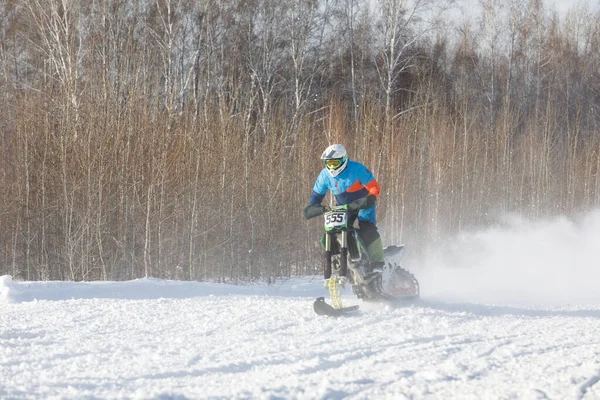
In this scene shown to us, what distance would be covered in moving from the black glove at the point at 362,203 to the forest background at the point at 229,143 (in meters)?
5.78

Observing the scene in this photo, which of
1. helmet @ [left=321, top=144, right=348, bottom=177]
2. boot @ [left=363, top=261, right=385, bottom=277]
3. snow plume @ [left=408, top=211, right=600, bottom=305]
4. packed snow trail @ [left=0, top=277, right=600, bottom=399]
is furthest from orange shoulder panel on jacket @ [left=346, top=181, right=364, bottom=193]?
snow plume @ [left=408, top=211, right=600, bottom=305]

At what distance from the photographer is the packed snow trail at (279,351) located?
4.35 meters

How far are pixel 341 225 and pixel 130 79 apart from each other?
8.46m

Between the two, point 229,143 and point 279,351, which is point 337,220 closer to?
point 279,351

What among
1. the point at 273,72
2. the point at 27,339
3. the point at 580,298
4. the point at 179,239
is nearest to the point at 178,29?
the point at 273,72

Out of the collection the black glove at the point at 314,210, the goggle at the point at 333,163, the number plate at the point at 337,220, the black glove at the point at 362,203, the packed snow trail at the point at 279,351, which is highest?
the goggle at the point at 333,163

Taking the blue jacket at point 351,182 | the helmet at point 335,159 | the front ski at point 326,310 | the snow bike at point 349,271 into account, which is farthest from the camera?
the blue jacket at point 351,182

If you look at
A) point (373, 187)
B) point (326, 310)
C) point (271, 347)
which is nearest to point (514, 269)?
point (373, 187)

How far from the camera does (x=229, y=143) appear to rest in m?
14.8

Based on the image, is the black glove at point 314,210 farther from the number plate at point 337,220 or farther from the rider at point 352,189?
the number plate at point 337,220

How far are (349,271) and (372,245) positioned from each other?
41cm

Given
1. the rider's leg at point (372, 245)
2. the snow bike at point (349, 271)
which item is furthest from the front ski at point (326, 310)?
the rider's leg at point (372, 245)

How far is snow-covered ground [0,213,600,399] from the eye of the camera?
437cm

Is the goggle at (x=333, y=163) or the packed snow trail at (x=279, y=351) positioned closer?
the packed snow trail at (x=279, y=351)
